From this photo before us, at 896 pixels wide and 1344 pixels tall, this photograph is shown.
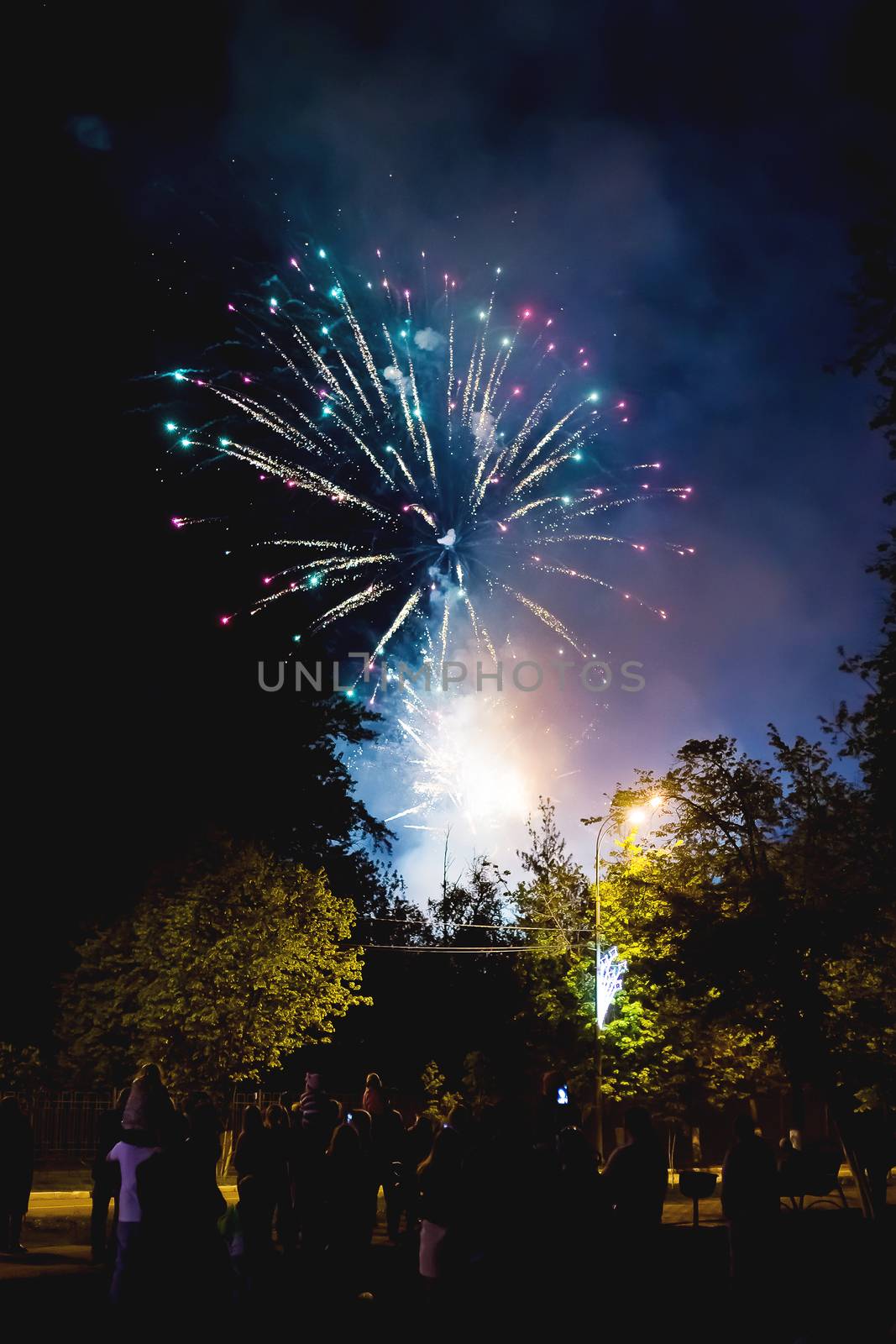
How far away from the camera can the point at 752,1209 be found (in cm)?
962

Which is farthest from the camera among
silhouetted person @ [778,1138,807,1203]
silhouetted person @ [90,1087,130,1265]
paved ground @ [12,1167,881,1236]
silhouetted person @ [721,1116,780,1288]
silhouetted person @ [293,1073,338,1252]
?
paved ground @ [12,1167,881,1236]

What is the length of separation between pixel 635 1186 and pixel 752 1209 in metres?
1.31

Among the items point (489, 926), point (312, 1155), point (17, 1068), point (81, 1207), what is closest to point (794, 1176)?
point (312, 1155)

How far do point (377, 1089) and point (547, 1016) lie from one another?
20757 mm

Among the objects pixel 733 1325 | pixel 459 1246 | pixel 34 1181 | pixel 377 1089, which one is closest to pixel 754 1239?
pixel 733 1325

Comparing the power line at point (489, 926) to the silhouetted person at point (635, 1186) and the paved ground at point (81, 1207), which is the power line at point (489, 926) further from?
the silhouetted person at point (635, 1186)

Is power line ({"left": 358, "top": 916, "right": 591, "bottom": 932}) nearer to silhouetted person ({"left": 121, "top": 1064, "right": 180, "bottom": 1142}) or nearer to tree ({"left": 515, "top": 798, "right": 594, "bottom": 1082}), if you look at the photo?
tree ({"left": 515, "top": 798, "right": 594, "bottom": 1082})

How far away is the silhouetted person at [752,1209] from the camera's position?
961cm

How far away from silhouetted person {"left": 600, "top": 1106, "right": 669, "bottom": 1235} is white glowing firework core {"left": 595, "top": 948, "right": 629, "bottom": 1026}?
17301 millimetres

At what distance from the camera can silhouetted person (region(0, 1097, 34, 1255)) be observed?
41.9ft

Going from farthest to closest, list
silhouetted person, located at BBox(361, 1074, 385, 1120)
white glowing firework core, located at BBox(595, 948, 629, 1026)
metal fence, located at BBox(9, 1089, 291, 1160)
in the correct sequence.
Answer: white glowing firework core, located at BBox(595, 948, 629, 1026), metal fence, located at BBox(9, 1089, 291, 1160), silhouetted person, located at BBox(361, 1074, 385, 1120)

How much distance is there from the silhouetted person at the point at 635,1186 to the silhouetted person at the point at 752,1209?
77cm

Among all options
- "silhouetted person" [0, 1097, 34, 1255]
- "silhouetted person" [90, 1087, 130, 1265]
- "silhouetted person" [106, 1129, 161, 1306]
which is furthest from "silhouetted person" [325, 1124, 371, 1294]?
"silhouetted person" [0, 1097, 34, 1255]

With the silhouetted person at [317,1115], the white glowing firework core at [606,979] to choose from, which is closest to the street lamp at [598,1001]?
the white glowing firework core at [606,979]
